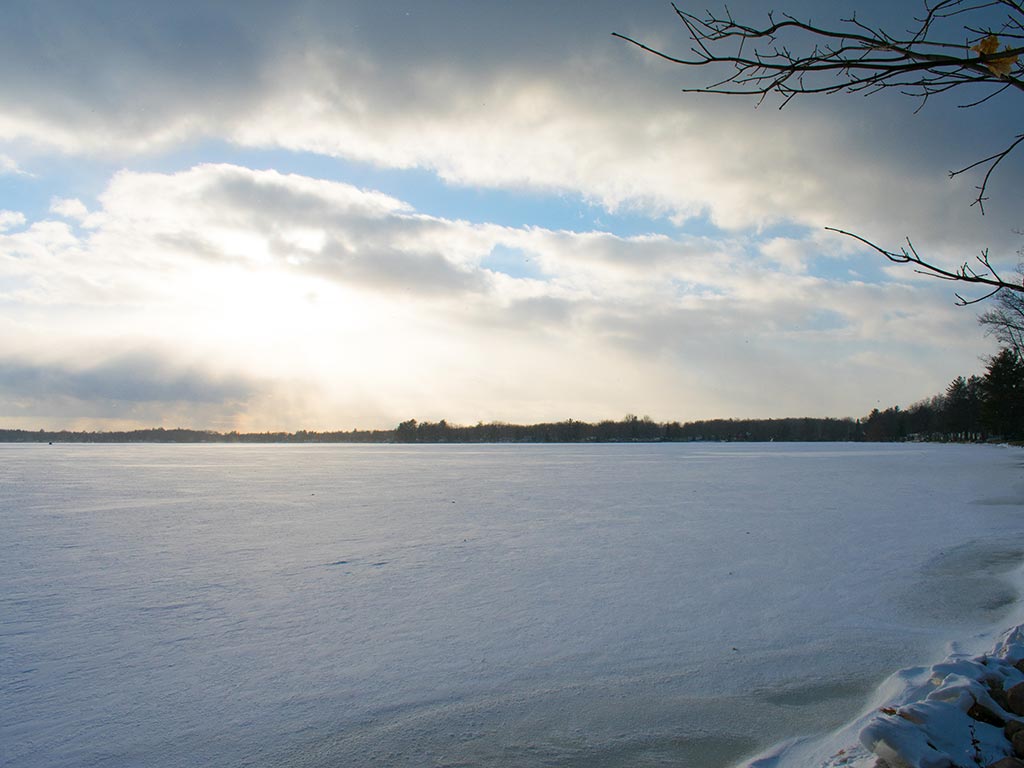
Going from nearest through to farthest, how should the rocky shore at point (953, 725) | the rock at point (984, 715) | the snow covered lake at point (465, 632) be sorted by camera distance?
the rocky shore at point (953, 725)
the rock at point (984, 715)
the snow covered lake at point (465, 632)

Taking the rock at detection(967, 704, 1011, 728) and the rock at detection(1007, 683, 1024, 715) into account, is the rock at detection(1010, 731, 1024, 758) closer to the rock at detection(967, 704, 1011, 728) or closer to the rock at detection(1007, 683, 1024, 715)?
the rock at detection(967, 704, 1011, 728)

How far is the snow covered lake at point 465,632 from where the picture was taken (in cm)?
308

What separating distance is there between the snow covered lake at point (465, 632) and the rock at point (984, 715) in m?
0.56

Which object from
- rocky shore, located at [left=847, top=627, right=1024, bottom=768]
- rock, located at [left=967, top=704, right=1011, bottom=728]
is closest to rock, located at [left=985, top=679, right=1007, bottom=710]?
rocky shore, located at [left=847, top=627, right=1024, bottom=768]

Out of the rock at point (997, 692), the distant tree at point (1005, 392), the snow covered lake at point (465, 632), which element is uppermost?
the distant tree at point (1005, 392)

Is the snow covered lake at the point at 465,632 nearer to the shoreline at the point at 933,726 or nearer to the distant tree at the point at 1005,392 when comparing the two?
the shoreline at the point at 933,726

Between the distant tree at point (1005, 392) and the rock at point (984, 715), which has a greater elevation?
the distant tree at point (1005, 392)

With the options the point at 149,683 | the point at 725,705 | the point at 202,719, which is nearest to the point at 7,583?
the point at 149,683

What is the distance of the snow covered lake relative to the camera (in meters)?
3.08

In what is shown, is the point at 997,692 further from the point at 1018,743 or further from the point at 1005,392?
the point at 1005,392

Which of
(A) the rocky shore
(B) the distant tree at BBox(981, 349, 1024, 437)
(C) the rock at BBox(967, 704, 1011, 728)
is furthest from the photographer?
(B) the distant tree at BBox(981, 349, 1024, 437)

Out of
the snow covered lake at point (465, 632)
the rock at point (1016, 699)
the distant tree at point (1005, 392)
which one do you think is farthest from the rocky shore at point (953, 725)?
the distant tree at point (1005, 392)

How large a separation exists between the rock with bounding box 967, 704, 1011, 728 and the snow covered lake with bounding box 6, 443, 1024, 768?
564 millimetres

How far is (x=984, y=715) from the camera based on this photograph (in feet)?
9.57
